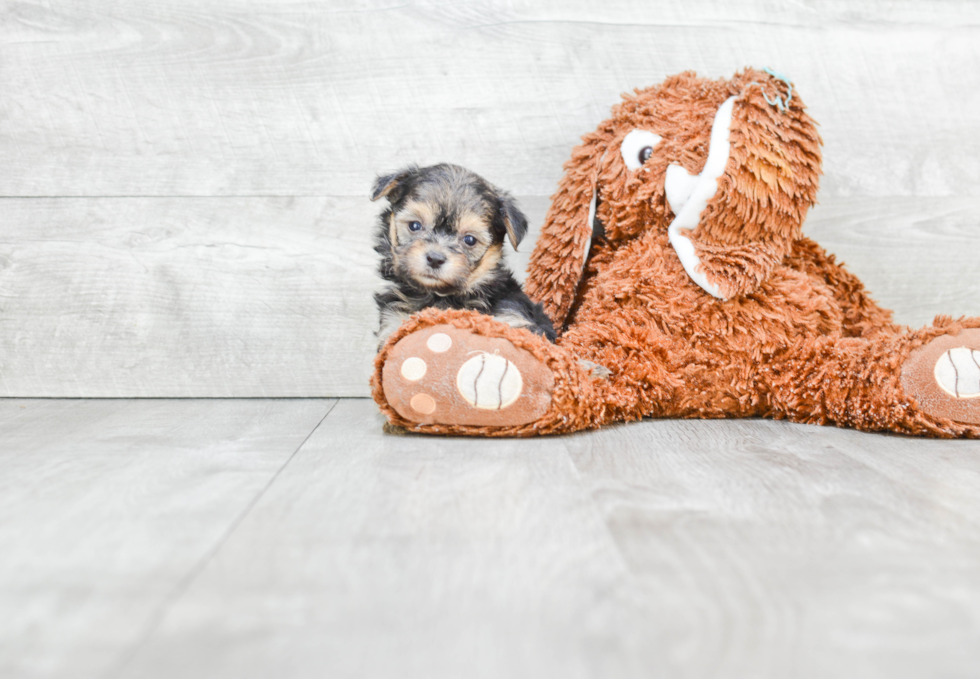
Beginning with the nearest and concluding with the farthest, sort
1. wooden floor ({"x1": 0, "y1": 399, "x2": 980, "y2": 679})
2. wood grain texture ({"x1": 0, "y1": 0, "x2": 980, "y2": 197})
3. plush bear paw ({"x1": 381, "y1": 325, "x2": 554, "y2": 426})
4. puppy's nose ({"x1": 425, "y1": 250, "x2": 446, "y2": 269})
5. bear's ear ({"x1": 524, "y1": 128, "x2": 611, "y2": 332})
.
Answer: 1. wooden floor ({"x1": 0, "y1": 399, "x2": 980, "y2": 679})
2. plush bear paw ({"x1": 381, "y1": 325, "x2": 554, "y2": 426})
3. puppy's nose ({"x1": 425, "y1": 250, "x2": 446, "y2": 269})
4. bear's ear ({"x1": 524, "y1": 128, "x2": 611, "y2": 332})
5. wood grain texture ({"x1": 0, "y1": 0, "x2": 980, "y2": 197})

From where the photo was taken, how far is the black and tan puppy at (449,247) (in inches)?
62.4

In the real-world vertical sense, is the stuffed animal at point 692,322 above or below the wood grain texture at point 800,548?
above

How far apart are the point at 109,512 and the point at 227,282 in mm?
1117

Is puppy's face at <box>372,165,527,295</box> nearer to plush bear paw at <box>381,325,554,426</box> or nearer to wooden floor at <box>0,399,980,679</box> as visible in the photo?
plush bear paw at <box>381,325,554,426</box>

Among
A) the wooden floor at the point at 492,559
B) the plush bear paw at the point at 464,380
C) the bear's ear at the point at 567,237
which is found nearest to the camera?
the wooden floor at the point at 492,559

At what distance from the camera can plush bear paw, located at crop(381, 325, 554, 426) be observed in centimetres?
133

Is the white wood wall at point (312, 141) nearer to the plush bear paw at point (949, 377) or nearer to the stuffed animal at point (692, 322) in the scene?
the stuffed animal at point (692, 322)

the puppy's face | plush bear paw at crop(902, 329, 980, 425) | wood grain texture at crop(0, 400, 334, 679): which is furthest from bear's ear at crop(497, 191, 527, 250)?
plush bear paw at crop(902, 329, 980, 425)

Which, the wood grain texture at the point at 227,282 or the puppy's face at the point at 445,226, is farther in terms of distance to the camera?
the wood grain texture at the point at 227,282

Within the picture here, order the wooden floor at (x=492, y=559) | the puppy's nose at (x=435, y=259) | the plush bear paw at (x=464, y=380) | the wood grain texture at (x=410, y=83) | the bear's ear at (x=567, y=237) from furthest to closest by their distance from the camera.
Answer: the wood grain texture at (x=410, y=83)
the bear's ear at (x=567, y=237)
the puppy's nose at (x=435, y=259)
the plush bear paw at (x=464, y=380)
the wooden floor at (x=492, y=559)

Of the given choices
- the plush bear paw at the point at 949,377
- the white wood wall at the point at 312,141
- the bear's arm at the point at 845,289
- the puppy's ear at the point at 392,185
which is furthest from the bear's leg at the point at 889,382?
the puppy's ear at the point at 392,185

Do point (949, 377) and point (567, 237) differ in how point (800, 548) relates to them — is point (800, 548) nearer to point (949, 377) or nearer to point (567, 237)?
point (949, 377)

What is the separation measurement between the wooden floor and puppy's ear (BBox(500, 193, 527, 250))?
1.74ft

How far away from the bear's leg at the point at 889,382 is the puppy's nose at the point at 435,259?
0.80 meters
